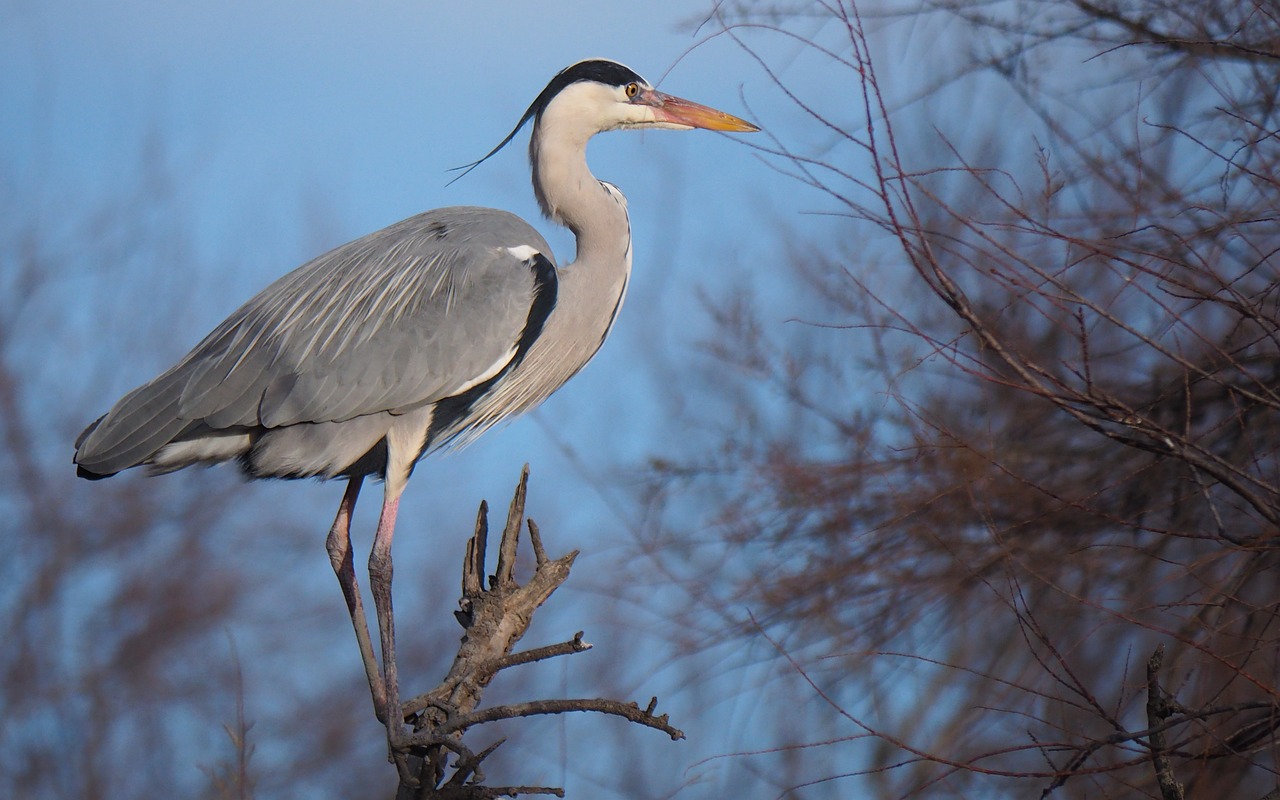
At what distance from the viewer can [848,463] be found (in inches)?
192

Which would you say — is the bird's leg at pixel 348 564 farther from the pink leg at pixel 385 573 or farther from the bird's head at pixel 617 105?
the bird's head at pixel 617 105

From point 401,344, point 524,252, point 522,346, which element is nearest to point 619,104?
point 524,252

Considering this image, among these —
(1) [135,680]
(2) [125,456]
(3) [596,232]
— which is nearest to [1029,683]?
(3) [596,232]

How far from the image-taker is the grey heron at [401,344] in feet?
12.6

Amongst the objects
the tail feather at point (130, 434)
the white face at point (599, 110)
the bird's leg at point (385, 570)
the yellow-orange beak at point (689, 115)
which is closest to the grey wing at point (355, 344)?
the tail feather at point (130, 434)

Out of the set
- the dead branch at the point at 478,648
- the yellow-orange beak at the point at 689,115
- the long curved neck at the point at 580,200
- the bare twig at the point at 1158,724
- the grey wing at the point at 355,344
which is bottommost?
the bare twig at the point at 1158,724

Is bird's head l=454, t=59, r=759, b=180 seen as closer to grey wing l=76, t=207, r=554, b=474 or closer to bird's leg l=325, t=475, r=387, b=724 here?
grey wing l=76, t=207, r=554, b=474

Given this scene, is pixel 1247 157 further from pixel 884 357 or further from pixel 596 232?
pixel 596 232

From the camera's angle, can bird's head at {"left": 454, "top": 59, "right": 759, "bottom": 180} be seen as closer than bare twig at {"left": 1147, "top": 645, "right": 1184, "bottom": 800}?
No

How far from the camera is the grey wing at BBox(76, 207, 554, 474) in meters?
3.82

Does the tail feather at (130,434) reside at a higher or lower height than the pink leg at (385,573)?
higher

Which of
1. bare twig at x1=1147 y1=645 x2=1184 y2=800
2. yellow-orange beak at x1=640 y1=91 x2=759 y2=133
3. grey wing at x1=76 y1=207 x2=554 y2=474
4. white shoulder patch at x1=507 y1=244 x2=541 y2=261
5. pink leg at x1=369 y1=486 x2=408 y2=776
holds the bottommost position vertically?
bare twig at x1=1147 y1=645 x2=1184 y2=800

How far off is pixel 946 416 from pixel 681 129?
164 centimetres

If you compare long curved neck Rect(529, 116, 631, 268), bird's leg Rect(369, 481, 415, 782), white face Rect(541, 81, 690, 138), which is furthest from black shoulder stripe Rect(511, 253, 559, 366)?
bird's leg Rect(369, 481, 415, 782)
